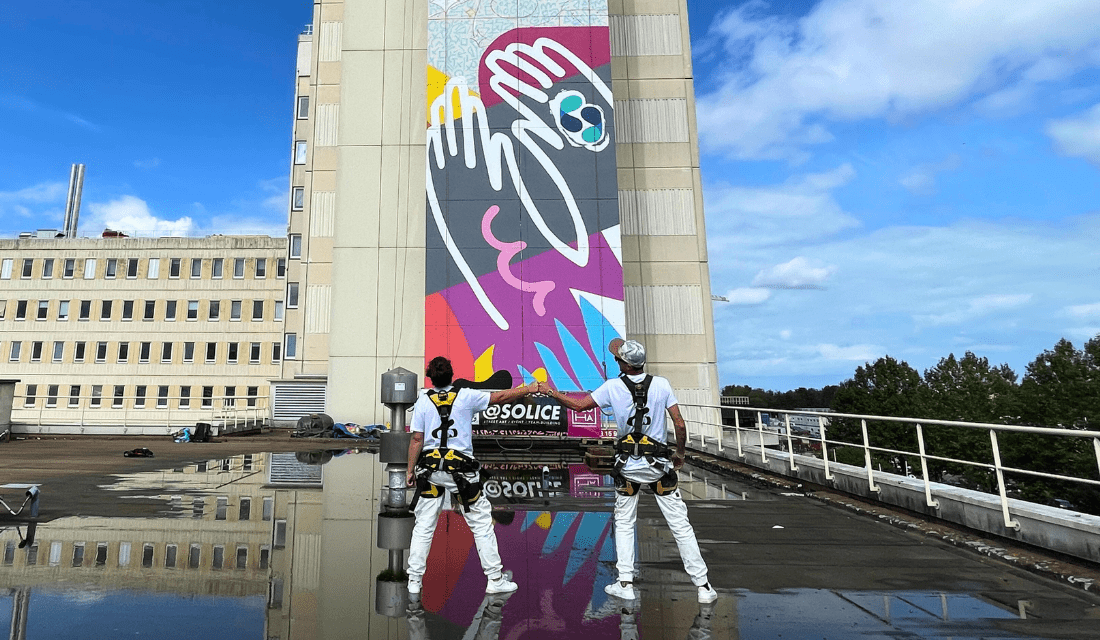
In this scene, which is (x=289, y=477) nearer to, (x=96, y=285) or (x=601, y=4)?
(x=601, y=4)

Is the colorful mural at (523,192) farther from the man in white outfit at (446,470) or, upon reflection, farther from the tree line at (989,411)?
the tree line at (989,411)

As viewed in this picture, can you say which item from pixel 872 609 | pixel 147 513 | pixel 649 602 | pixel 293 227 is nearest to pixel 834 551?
pixel 872 609

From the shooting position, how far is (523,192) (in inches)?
1064

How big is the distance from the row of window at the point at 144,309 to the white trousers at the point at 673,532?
55.8 meters

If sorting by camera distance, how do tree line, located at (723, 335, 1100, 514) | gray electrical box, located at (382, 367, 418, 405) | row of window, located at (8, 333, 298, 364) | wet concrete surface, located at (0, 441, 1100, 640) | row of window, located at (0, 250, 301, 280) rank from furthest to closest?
1. row of window, located at (0, 250, 301, 280)
2. row of window, located at (8, 333, 298, 364)
3. tree line, located at (723, 335, 1100, 514)
4. gray electrical box, located at (382, 367, 418, 405)
5. wet concrete surface, located at (0, 441, 1100, 640)

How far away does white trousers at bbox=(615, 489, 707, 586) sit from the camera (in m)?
4.76

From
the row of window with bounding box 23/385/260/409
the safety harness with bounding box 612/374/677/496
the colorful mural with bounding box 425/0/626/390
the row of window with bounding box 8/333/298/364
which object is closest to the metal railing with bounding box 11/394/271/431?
the row of window with bounding box 23/385/260/409

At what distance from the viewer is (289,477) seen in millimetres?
11945

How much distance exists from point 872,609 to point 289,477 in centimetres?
1058

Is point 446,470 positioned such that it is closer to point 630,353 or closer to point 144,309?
point 630,353

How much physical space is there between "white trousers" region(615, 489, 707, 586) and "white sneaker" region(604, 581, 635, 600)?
4cm

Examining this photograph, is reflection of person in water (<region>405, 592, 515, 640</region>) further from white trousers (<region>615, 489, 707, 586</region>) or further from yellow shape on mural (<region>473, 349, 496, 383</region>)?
yellow shape on mural (<region>473, 349, 496, 383</region>)

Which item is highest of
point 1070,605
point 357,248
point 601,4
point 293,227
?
point 601,4

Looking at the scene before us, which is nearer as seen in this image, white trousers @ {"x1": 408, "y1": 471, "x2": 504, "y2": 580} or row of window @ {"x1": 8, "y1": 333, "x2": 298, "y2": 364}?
white trousers @ {"x1": 408, "y1": 471, "x2": 504, "y2": 580}
